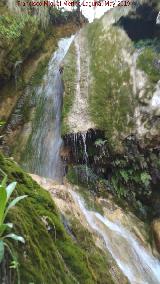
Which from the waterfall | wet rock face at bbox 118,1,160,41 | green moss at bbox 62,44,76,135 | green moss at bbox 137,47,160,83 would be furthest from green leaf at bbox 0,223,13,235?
wet rock face at bbox 118,1,160,41

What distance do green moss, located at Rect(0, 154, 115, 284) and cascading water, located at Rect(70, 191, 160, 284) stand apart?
2.86 metres

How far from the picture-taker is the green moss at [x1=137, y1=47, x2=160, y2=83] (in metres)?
10.8

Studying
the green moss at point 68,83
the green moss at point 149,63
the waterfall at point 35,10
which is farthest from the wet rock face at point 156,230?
the waterfall at point 35,10

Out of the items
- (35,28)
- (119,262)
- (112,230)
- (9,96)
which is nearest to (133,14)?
(35,28)

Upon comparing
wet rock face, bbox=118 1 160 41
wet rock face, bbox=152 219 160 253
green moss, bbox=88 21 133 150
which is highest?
wet rock face, bbox=118 1 160 41

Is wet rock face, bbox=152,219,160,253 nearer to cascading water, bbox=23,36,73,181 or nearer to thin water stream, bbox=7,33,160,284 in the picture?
thin water stream, bbox=7,33,160,284

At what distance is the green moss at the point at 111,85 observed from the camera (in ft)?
34.4

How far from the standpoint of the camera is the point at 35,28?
13.0m

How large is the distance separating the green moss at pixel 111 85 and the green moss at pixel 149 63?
395 mm

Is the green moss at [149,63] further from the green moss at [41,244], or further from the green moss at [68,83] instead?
the green moss at [41,244]

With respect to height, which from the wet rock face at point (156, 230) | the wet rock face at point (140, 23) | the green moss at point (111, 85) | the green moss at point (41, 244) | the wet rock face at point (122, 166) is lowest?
the green moss at point (41, 244)

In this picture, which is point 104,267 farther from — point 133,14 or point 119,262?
point 133,14

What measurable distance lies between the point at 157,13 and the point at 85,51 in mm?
2218

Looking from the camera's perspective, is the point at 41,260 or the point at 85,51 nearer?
the point at 41,260
